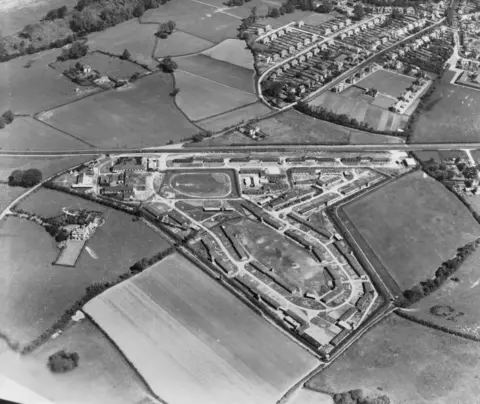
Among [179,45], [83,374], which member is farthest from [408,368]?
[179,45]

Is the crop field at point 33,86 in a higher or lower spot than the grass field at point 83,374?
higher

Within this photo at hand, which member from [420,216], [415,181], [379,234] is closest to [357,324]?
[379,234]

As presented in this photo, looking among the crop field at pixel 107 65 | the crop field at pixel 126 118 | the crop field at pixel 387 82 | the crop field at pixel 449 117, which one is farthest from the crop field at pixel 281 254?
the crop field at pixel 107 65

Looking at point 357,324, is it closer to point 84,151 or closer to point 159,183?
point 159,183

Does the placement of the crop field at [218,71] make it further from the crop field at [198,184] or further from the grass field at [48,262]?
the grass field at [48,262]

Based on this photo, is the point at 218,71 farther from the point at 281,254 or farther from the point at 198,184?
the point at 281,254
